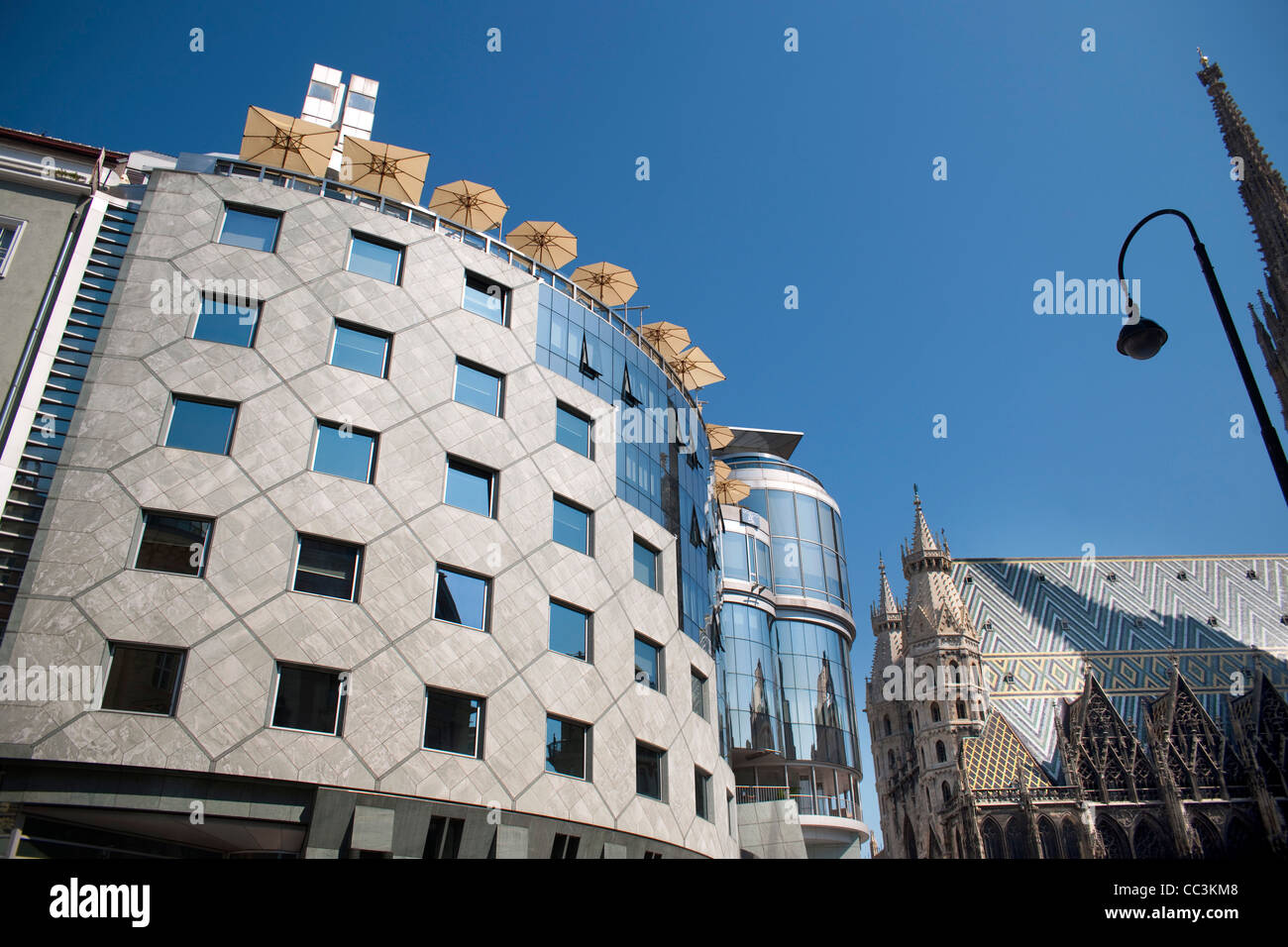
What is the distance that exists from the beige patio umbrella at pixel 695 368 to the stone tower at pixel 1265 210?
59791 millimetres

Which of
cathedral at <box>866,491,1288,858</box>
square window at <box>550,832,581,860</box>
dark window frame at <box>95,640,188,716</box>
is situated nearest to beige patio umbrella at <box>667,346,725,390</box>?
square window at <box>550,832,581,860</box>

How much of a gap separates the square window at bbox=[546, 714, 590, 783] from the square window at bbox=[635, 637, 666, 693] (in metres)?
3.84

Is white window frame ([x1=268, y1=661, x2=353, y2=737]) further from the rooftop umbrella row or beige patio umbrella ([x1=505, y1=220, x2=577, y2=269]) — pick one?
beige patio umbrella ([x1=505, y1=220, x2=577, y2=269])

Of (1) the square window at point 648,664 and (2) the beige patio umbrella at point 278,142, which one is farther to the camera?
(1) the square window at point 648,664

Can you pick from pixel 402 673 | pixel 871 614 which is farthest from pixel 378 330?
pixel 871 614

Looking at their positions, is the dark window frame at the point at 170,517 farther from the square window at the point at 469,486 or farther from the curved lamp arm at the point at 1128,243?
the curved lamp arm at the point at 1128,243

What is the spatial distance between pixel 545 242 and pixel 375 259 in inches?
366

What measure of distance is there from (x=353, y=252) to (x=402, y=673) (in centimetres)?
1402

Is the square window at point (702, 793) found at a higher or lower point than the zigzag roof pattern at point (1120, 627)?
lower

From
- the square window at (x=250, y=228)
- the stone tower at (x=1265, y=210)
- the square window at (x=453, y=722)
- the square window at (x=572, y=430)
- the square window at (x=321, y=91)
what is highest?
the stone tower at (x=1265, y=210)

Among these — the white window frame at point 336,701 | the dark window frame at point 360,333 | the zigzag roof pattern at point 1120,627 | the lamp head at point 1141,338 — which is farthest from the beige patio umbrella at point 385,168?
the zigzag roof pattern at point 1120,627

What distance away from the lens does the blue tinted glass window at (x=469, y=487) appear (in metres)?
27.8
